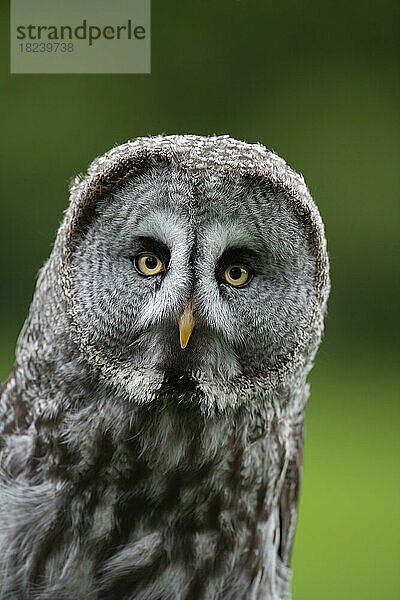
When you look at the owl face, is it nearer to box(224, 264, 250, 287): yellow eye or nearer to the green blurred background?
box(224, 264, 250, 287): yellow eye

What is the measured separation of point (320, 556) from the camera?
341cm

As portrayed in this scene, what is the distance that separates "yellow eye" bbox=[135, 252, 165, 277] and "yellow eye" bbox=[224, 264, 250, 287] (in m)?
0.10

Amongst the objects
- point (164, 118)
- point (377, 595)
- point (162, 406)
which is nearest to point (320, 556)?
point (377, 595)

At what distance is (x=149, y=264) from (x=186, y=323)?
0.36ft

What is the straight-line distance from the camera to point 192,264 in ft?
5.18

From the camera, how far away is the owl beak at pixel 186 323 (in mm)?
1563

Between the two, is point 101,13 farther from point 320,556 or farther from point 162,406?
point 320,556

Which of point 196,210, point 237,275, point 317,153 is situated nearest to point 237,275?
point 237,275

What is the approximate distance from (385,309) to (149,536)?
2.39 meters

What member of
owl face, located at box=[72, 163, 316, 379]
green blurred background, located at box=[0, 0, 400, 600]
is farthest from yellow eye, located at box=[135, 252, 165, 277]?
green blurred background, located at box=[0, 0, 400, 600]

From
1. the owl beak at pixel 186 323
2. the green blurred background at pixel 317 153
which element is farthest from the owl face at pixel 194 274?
the green blurred background at pixel 317 153

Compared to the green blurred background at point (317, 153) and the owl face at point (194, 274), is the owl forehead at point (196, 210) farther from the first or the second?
the green blurred background at point (317, 153)

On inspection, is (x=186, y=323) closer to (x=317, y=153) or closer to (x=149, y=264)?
(x=149, y=264)

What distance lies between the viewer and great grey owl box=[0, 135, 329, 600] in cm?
161
